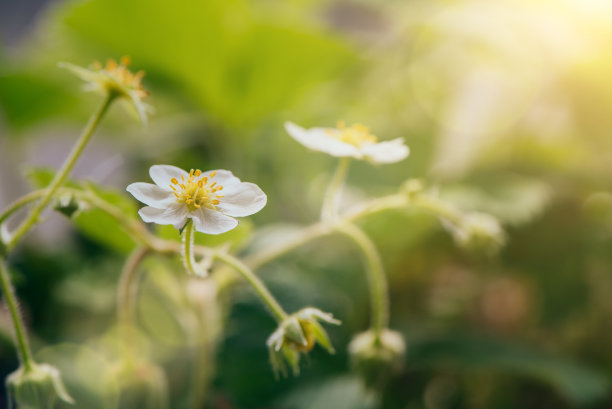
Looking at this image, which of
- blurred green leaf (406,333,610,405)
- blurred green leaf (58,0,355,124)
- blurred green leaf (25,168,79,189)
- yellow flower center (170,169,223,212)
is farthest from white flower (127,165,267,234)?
blurred green leaf (58,0,355,124)

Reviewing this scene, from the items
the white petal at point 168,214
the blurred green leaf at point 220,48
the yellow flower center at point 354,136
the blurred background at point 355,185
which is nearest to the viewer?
the white petal at point 168,214

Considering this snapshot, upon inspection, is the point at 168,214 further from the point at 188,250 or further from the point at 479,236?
the point at 479,236

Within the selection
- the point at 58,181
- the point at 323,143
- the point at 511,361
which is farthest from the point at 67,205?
the point at 511,361

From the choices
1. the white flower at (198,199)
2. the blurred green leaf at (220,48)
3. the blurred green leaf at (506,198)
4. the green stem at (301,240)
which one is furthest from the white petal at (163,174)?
the blurred green leaf at (220,48)

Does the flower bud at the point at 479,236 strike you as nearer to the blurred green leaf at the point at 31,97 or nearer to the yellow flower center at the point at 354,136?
the yellow flower center at the point at 354,136

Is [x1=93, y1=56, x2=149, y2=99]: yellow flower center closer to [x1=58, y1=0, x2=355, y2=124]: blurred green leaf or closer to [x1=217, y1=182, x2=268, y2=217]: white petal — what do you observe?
[x1=217, y1=182, x2=268, y2=217]: white petal
